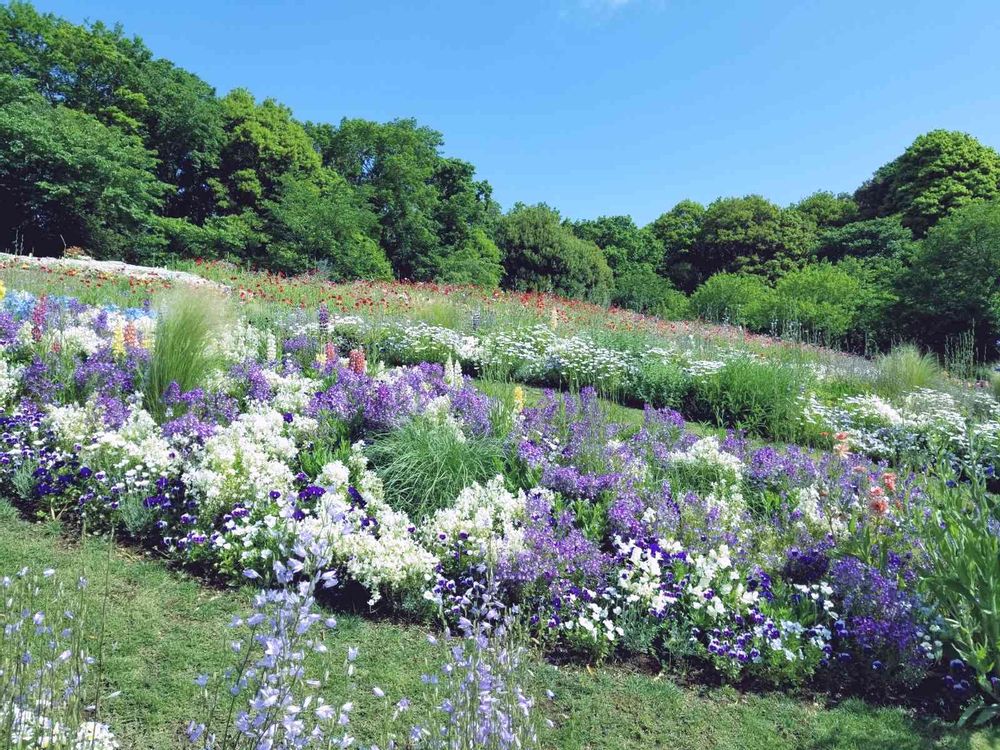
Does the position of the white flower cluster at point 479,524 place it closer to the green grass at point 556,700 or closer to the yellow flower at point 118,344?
the green grass at point 556,700

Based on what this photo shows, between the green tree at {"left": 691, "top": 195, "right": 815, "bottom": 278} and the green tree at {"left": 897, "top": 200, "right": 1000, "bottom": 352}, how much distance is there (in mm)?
15983

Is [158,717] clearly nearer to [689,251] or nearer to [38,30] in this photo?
[38,30]

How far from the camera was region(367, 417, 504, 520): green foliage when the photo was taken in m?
3.97

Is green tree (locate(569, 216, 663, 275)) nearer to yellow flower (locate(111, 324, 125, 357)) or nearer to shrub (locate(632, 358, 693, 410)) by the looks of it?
shrub (locate(632, 358, 693, 410))

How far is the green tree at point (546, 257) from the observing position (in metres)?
29.3

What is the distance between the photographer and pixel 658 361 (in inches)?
339

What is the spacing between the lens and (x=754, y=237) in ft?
102

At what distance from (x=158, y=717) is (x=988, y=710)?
10.9ft

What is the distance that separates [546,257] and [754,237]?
10716mm

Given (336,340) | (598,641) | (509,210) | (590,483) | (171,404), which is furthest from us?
(509,210)

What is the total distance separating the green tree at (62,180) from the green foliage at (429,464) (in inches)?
775

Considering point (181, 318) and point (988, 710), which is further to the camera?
point (181, 318)

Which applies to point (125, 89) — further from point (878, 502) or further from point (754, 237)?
point (878, 502)

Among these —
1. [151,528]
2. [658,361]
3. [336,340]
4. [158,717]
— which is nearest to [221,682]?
[158,717]
